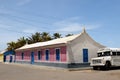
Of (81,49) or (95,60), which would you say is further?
(81,49)

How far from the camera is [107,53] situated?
2508 cm

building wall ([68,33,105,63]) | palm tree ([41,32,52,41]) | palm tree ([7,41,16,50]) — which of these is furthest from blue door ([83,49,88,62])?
palm tree ([7,41,16,50])

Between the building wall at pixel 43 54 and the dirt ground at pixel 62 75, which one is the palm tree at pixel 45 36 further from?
the dirt ground at pixel 62 75

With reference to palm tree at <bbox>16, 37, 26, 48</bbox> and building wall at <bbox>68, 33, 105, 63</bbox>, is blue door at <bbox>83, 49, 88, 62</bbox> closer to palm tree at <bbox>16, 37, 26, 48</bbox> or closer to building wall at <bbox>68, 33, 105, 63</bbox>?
building wall at <bbox>68, 33, 105, 63</bbox>

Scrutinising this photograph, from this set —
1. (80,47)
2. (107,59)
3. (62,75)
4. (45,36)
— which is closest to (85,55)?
(80,47)

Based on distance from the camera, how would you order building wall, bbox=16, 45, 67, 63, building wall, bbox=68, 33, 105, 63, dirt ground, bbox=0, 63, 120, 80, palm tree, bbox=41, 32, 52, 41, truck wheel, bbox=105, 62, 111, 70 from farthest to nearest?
1. palm tree, bbox=41, 32, 52, 41
2. building wall, bbox=16, 45, 67, 63
3. building wall, bbox=68, 33, 105, 63
4. truck wheel, bbox=105, 62, 111, 70
5. dirt ground, bbox=0, 63, 120, 80

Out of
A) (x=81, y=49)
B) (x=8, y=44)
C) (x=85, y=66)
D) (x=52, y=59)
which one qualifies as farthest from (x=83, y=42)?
(x=8, y=44)

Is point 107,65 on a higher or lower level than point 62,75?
higher

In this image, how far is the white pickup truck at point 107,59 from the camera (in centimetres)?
2414

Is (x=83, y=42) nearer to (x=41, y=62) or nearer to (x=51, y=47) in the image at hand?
(x=51, y=47)

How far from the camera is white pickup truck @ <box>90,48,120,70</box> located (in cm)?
2414

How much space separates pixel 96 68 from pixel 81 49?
3.72 meters

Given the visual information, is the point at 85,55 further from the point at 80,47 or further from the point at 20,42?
the point at 20,42

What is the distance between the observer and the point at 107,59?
24.2 meters
